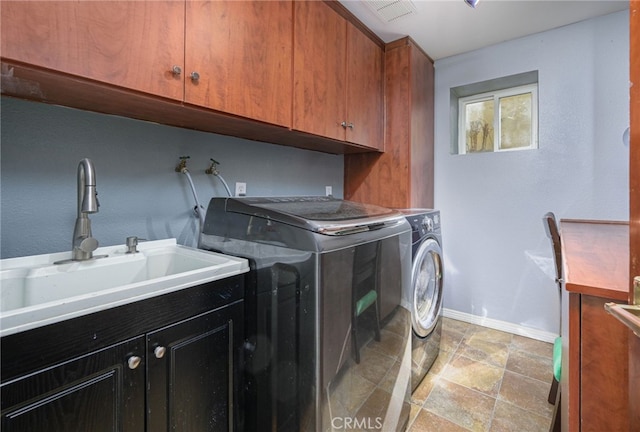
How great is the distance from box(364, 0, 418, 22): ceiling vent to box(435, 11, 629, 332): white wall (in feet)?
3.23

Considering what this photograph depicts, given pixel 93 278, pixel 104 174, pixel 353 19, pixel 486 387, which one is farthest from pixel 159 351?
pixel 353 19

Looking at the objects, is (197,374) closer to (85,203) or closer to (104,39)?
(85,203)

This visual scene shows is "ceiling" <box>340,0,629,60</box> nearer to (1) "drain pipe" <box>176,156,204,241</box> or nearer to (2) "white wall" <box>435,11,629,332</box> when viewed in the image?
(2) "white wall" <box>435,11,629,332</box>

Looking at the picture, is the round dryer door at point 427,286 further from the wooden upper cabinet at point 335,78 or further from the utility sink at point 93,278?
the utility sink at point 93,278

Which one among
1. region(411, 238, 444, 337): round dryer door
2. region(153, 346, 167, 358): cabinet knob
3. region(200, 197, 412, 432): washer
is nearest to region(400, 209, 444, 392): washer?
region(411, 238, 444, 337): round dryer door

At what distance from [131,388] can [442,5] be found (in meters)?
2.59

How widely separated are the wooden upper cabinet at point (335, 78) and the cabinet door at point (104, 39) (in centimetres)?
67

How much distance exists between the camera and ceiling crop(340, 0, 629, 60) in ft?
6.27

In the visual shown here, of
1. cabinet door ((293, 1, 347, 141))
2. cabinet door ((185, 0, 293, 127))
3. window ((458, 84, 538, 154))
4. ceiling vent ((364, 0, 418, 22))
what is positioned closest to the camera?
cabinet door ((185, 0, 293, 127))

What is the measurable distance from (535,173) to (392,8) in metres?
1.74

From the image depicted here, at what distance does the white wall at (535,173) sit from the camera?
2066mm

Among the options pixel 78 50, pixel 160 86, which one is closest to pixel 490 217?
pixel 160 86

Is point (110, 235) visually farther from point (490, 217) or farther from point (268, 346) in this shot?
point (490, 217)

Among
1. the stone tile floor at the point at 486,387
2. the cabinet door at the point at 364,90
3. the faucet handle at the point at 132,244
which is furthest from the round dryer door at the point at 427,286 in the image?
the faucet handle at the point at 132,244
